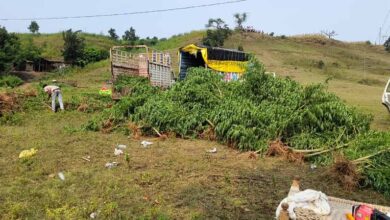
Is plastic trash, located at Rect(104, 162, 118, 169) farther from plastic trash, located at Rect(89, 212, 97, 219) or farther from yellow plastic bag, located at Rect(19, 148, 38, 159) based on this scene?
plastic trash, located at Rect(89, 212, 97, 219)

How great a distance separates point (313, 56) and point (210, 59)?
24.6m

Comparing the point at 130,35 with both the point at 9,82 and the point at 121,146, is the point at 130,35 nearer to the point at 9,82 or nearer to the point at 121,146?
the point at 9,82

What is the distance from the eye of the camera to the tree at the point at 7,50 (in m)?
30.1

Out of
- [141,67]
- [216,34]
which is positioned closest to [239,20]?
[216,34]

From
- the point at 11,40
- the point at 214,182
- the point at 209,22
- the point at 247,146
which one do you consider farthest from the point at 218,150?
the point at 209,22

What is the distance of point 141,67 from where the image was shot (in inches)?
611

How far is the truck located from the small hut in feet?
3.23

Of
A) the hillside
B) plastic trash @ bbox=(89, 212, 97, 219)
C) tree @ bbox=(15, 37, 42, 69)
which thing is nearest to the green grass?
plastic trash @ bbox=(89, 212, 97, 219)

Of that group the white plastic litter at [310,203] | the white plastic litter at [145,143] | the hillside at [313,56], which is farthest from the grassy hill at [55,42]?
the white plastic litter at [310,203]

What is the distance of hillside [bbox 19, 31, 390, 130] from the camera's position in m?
28.5

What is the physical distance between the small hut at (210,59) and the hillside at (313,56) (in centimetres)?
629

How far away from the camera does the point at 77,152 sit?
336 inches

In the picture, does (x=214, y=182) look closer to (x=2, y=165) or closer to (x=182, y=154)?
(x=182, y=154)

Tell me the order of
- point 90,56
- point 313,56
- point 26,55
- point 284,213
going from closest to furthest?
point 284,213, point 26,55, point 90,56, point 313,56
